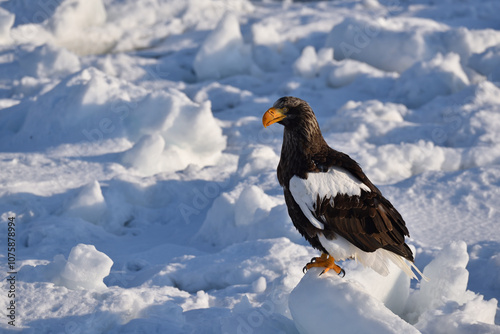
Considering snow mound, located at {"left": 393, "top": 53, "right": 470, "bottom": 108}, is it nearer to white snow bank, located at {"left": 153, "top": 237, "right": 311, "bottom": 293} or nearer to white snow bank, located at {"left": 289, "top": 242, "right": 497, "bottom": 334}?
white snow bank, located at {"left": 153, "top": 237, "right": 311, "bottom": 293}

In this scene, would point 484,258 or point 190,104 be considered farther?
point 190,104

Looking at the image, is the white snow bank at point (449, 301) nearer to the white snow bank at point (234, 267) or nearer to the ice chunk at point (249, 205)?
the white snow bank at point (234, 267)

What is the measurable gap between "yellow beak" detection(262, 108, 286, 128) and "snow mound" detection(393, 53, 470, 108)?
16.9 feet

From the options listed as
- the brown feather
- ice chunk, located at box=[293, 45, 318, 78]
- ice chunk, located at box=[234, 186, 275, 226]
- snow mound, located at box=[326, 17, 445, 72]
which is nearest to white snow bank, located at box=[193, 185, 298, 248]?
ice chunk, located at box=[234, 186, 275, 226]

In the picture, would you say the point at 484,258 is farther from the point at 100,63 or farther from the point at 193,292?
the point at 100,63

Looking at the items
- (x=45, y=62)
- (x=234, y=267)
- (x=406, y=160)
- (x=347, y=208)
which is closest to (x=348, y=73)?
(x=406, y=160)

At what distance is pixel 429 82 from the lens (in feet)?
Result: 26.5

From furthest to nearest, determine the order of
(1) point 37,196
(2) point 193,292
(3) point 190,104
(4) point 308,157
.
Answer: (3) point 190,104
(1) point 37,196
(2) point 193,292
(4) point 308,157

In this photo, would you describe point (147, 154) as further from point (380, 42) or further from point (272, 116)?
point (380, 42)

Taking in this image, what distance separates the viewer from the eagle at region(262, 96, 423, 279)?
313cm

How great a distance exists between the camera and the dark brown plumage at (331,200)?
3.13 meters

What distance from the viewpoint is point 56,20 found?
32.5ft

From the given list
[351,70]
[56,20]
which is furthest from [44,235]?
[56,20]

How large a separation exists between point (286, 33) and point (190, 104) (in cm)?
448
